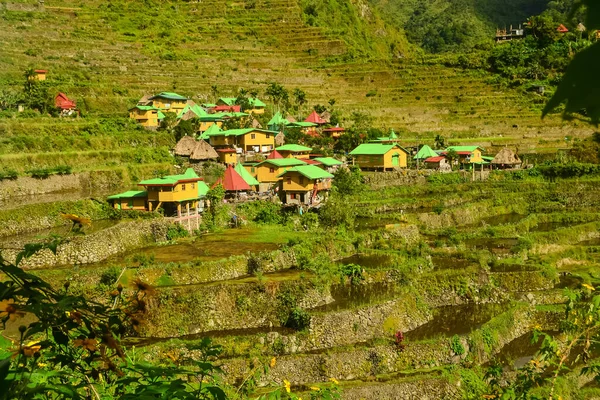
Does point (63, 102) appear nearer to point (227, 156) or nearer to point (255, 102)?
point (227, 156)

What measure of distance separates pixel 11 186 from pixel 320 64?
31890mm

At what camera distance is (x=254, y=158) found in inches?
1128

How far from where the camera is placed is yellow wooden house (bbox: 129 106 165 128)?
97.5ft

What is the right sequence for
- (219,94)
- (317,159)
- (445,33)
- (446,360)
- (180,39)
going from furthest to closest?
(445,33) < (180,39) < (219,94) < (317,159) < (446,360)

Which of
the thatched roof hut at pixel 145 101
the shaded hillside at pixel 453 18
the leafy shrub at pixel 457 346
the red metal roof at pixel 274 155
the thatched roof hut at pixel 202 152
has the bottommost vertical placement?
the leafy shrub at pixel 457 346

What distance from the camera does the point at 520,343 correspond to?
530 inches

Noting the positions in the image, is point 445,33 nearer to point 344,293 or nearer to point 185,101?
point 185,101

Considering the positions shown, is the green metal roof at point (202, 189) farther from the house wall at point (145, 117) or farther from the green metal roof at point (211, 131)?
the house wall at point (145, 117)

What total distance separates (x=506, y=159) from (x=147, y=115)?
688 inches

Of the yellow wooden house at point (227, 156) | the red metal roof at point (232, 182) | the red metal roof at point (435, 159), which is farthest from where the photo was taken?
the red metal roof at point (435, 159)

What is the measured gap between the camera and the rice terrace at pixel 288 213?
269cm

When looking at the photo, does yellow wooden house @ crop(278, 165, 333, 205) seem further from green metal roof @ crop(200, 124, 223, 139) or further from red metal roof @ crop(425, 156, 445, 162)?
red metal roof @ crop(425, 156, 445, 162)

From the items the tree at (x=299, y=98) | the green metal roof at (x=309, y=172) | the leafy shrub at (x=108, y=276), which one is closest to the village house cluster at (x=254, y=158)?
the green metal roof at (x=309, y=172)

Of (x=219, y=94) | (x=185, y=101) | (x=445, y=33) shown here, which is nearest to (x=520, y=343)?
(x=185, y=101)
